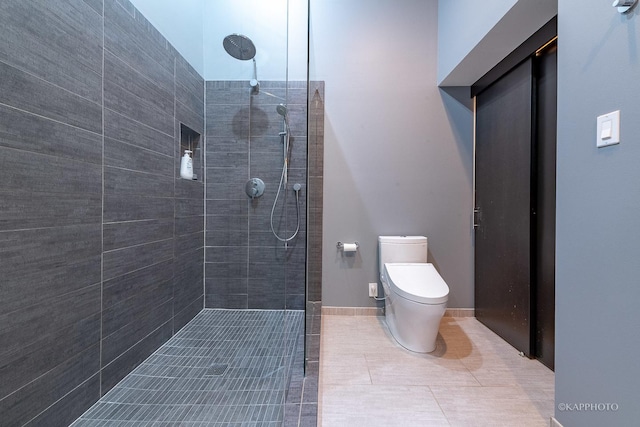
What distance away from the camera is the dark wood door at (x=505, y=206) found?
5.10 feet

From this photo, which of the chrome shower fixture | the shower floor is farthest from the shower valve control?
the shower floor

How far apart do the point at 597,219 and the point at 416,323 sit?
3.38 ft

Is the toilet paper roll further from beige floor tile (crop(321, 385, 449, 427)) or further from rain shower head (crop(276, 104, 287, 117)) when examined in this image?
rain shower head (crop(276, 104, 287, 117))

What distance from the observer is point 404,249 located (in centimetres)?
191

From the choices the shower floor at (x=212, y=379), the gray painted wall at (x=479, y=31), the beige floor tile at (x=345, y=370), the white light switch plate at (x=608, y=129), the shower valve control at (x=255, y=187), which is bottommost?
the beige floor tile at (x=345, y=370)

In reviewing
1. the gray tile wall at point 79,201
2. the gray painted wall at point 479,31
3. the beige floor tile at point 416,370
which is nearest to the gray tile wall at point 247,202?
the gray tile wall at point 79,201

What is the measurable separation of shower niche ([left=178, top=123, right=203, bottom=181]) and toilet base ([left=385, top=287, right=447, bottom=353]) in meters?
1.68

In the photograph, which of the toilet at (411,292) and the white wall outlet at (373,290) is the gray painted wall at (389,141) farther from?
the toilet at (411,292)

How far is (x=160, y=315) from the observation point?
1463mm

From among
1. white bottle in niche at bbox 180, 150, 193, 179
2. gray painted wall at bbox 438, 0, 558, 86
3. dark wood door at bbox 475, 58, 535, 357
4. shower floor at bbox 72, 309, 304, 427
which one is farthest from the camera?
white bottle in niche at bbox 180, 150, 193, 179

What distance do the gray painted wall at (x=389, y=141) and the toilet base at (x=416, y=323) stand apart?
1.53 ft

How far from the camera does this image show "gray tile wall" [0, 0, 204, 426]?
0.80 metres

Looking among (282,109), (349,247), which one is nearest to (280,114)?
(282,109)

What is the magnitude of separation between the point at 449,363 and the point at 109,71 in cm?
241
